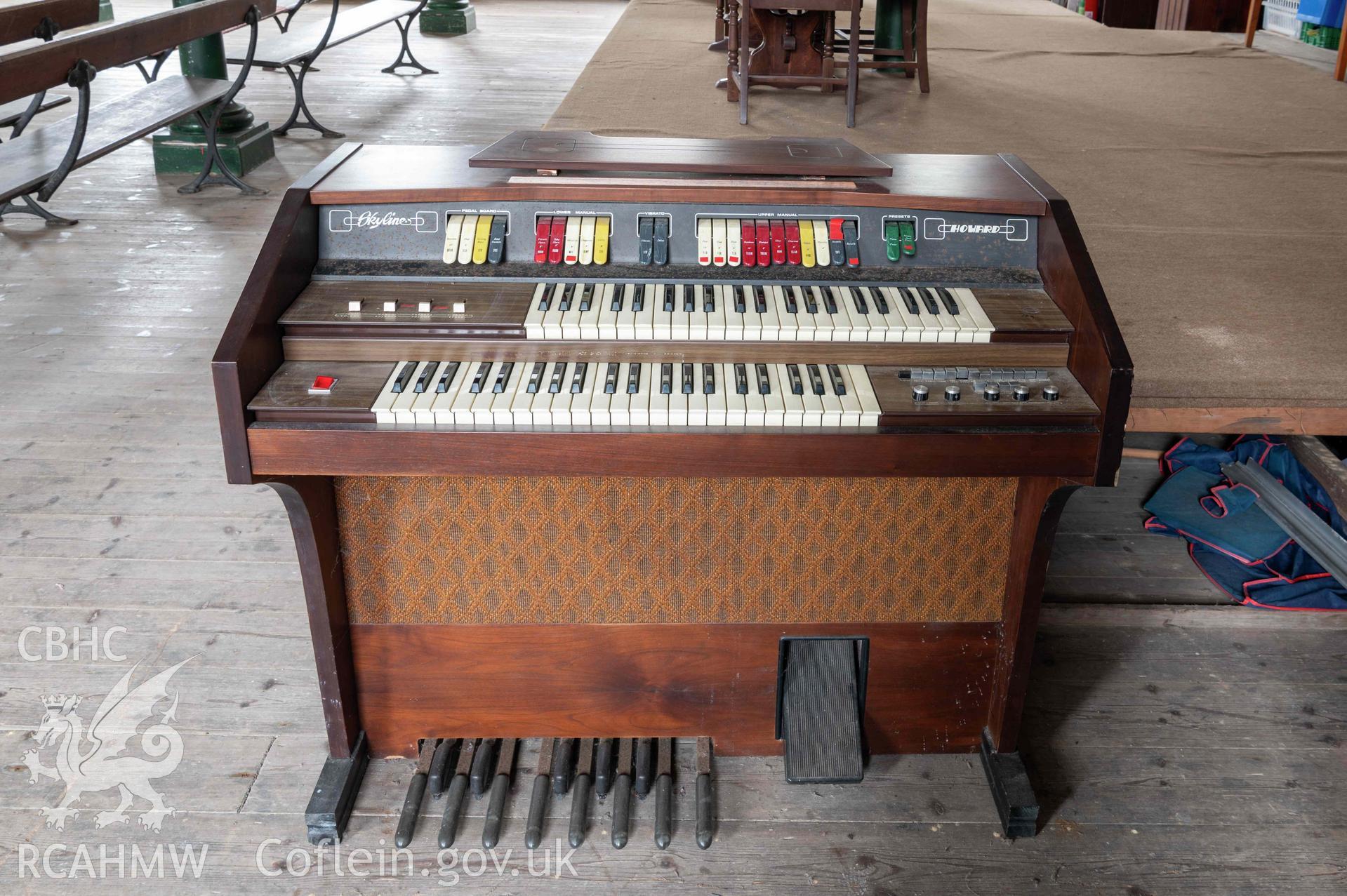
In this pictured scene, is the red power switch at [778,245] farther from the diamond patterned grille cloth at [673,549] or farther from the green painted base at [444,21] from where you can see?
the green painted base at [444,21]

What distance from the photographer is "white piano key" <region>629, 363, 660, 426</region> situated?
1.59 metres

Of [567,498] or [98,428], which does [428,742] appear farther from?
[98,428]

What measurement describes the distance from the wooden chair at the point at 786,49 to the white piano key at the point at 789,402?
2235 millimetres

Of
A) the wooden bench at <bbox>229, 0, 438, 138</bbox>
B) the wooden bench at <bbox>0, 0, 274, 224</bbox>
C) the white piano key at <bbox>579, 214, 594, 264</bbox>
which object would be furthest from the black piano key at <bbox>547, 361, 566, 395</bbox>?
the wooden bench at <bbox>229, 0, 438, 138</bbox>

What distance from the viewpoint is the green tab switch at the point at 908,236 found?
1.88 meters

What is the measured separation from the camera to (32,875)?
1815mm

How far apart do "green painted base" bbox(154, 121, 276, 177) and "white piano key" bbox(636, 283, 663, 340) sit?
4.42 meters

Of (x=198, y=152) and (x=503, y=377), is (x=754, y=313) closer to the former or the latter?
(x=503, y=377)

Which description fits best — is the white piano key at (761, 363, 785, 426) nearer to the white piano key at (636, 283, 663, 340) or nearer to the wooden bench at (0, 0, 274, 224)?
the white piano key at (636, 283, 663, 340)

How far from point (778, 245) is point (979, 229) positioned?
1.09 ft

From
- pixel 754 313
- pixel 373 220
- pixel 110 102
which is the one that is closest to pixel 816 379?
pixel 754 313

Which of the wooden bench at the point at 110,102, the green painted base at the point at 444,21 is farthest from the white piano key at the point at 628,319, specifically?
the green painted base at the point at 444,21

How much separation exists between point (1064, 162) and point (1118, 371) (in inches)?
86.3

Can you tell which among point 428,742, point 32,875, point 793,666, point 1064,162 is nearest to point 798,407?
point 793,666
